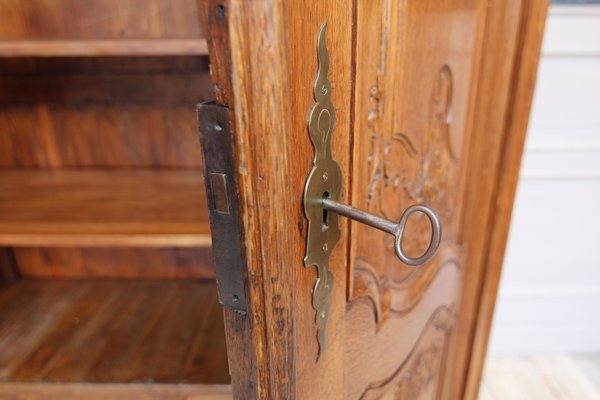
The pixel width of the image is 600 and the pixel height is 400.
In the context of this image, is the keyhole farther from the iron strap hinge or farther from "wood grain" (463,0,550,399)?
"wood grain" (463,0,550,399)

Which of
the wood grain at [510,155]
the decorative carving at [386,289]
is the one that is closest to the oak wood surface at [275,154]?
the decorative carving at [386,289]

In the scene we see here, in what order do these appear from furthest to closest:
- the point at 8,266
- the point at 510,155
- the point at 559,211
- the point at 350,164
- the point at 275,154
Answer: the point at 559,211
the point at 8,266
the point at 510,155
the point at 350,164
the point at 275,154

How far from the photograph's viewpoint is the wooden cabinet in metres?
0.30

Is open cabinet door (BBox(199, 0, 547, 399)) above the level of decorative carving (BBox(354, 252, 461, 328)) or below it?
above

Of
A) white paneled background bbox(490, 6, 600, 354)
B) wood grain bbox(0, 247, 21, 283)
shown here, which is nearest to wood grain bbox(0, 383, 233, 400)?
wood grain bbox(0, 247, 21, 283)

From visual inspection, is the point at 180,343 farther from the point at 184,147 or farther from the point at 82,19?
the point at 82,19

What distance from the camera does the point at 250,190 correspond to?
0.94 feet

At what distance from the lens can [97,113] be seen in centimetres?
83

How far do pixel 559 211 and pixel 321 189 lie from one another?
46.5 inches

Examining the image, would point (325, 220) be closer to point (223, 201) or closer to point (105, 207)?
point (223, 201)

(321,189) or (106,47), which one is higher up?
(106,47)

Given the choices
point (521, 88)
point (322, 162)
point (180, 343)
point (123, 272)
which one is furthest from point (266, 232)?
point (123, 272)

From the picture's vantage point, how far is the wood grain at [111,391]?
63 centimetres

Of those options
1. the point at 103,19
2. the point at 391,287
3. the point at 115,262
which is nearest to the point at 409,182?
the point at 391,287
